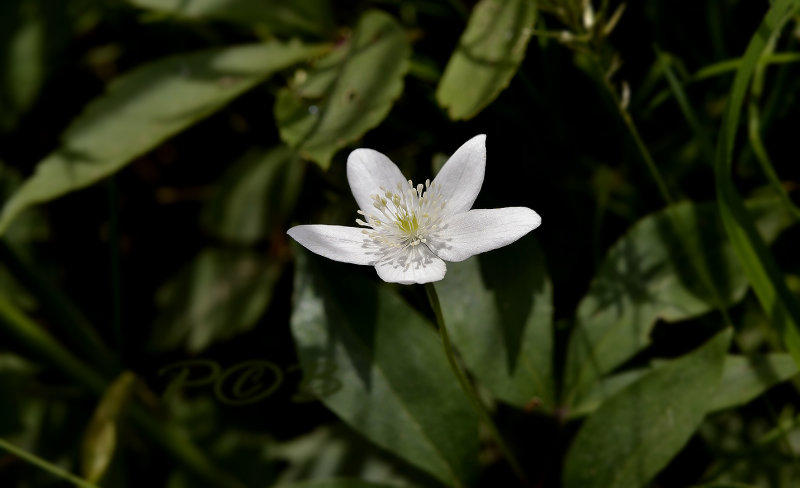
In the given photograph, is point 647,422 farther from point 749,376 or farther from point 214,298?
point 214,298

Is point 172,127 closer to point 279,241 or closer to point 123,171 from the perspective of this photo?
point 279,241

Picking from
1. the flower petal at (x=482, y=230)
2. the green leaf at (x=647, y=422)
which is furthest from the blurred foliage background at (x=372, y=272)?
the flower petal at (x=482, y=230)

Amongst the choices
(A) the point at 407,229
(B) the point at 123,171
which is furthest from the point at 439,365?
(B) the point at 123,171

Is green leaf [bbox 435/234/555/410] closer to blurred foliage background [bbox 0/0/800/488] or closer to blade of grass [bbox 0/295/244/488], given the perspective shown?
blurred foliage background [bbox 0/0/800/488]

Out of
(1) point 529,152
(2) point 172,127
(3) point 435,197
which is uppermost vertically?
(2) point 172,127

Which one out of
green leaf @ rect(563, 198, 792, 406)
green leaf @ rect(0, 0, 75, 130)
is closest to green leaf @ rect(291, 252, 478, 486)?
green leaf @ rect(563, 198, 792, 406)

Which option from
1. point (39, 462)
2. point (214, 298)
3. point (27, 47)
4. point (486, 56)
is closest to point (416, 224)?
point (486, 56)
